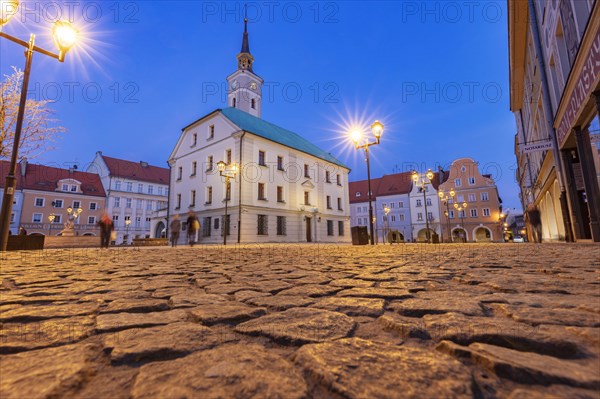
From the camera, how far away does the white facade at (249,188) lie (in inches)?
992

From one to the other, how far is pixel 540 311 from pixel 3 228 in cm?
1009

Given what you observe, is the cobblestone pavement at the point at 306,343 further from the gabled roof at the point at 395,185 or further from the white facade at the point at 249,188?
the gabled roof at the point at 395,185

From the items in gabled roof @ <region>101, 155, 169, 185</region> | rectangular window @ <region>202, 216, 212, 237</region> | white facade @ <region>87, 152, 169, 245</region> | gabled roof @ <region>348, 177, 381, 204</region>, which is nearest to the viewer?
rectangular window @ <region>202, 216, 212, 237</region>

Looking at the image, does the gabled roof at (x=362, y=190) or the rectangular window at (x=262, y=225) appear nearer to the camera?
the rectangular window at (x=262, y=225)

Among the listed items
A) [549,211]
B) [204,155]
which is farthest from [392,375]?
[204,155]

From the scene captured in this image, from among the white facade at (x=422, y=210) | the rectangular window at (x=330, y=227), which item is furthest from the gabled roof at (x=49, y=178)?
the white facade at (x=422, y=210)

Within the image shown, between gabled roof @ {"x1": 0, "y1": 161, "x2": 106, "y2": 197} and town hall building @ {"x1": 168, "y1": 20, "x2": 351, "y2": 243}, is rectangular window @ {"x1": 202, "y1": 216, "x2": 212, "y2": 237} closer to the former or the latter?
town hall building @ {"x1": 168, "y1": 20, "x2": 351, "y2": 243}

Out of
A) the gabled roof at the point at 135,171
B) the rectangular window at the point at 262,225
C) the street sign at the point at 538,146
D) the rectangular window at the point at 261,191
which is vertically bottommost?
the rectangular window at the point at 262,225

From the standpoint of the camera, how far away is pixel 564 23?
8.60m

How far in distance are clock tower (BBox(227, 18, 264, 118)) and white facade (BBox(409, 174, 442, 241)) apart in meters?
27.9

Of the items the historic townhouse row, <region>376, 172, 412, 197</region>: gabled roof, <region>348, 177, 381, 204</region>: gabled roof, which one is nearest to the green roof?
the historic townhouse row

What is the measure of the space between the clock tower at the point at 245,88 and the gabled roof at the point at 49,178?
2887cm

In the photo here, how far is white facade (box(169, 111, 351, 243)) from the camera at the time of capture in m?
25.2

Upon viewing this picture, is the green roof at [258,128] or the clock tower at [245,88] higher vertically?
the clock tower at [245,88]
